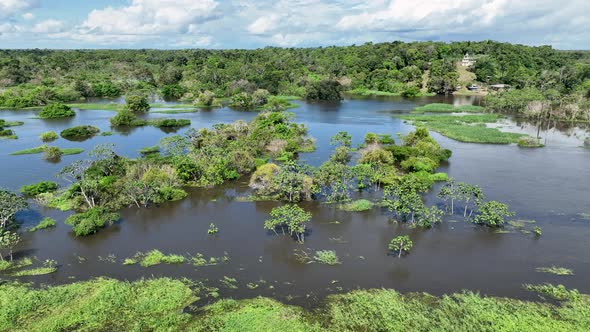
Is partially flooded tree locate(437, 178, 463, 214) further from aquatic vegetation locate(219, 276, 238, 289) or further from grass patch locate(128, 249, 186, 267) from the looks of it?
grass patch locate(128, 249, 186, 267)

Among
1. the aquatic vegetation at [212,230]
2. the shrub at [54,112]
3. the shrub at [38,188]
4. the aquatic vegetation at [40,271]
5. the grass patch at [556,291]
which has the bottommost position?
the aquatic vegetation at [40,271]

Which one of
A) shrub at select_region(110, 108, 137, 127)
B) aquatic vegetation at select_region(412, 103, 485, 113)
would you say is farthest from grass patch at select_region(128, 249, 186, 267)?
aquatic vegetation at select_region(412, 103, 485, 113)

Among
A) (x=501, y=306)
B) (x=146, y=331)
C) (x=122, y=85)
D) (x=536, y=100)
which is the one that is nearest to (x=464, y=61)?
(x=536, y=100)

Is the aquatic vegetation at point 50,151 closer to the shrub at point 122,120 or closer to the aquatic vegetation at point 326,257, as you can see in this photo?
the shrub at point 122,120

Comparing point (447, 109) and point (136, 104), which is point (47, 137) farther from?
point (447, 109)

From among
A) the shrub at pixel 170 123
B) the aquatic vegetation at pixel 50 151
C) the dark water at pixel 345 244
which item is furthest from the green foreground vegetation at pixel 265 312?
the shrub at pixel 170 123
